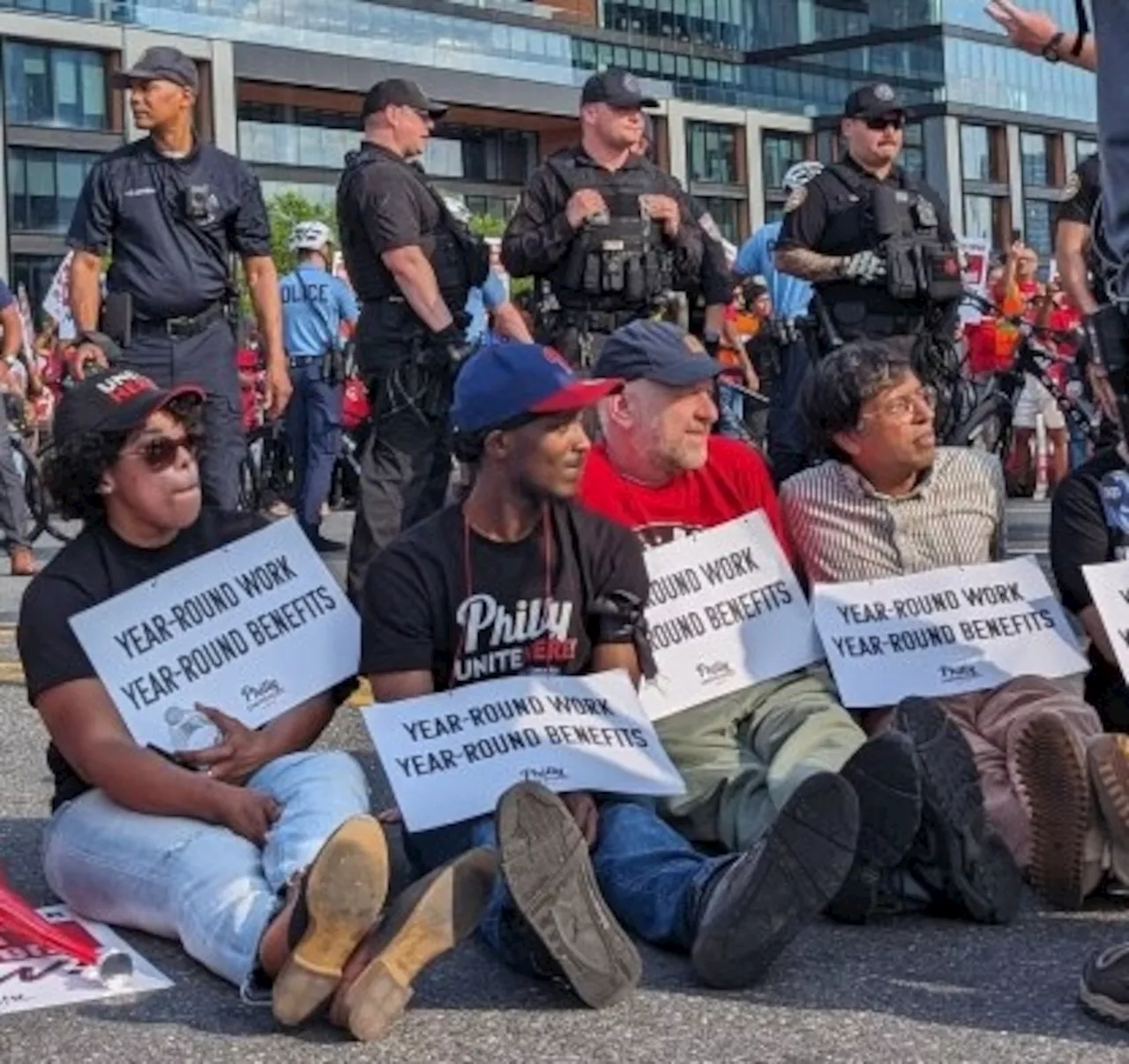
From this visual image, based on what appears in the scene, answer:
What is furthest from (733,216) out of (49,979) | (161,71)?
A: (49,979)

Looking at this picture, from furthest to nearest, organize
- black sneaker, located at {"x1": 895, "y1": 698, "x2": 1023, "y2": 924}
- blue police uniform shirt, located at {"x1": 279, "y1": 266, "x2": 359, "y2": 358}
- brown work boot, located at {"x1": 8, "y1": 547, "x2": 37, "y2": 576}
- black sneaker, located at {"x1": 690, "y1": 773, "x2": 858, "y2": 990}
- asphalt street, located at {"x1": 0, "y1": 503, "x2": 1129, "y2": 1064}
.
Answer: blue police uniform shirt, located at {"x1": 279, "y1": 266, "x2": 359, "y2": 358}
brown work boot, located at {"x1": 8, "y1": 547, "x2": 37, "y2": 576}
black sneaker, located at {"x1": 895, "y1": 698, "x2": 1023, "y2": 924}
black sneaker, located at {"x1": 690, "y1": 773, "x2": 858, "y2": 990}
asphalt street, located at {"x1": 0, "y1": 503, "x2": 1129, "y2": 1064}

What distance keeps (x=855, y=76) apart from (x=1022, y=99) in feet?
17.1

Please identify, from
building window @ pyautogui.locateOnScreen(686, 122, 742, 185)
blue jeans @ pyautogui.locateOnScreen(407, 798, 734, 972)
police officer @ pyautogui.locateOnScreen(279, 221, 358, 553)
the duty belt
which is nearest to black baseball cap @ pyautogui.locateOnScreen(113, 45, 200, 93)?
the duty belt

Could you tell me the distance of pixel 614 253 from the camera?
7.24 m

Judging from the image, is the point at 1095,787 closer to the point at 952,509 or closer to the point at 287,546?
the point at 952,509

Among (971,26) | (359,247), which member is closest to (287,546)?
(359,247)

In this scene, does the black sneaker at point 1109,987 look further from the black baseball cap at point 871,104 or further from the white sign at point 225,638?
the black baseball cap at point 871,104

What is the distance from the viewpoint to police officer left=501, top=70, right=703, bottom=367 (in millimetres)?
7254

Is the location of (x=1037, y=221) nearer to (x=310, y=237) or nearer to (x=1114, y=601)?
(x=310, y=237)

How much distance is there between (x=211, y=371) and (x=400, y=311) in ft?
2.07

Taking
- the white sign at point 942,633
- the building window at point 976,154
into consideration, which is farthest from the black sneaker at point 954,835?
the building window at point 976,154

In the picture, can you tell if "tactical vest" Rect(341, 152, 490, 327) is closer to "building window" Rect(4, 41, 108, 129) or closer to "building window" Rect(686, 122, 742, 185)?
"building window" Rect(4, 41, 108, 129)

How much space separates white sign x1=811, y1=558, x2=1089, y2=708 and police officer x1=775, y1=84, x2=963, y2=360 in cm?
291

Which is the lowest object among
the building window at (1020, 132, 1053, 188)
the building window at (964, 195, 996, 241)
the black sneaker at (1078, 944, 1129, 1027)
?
the black sneaker at (1078, 944, 1129, 1027)
